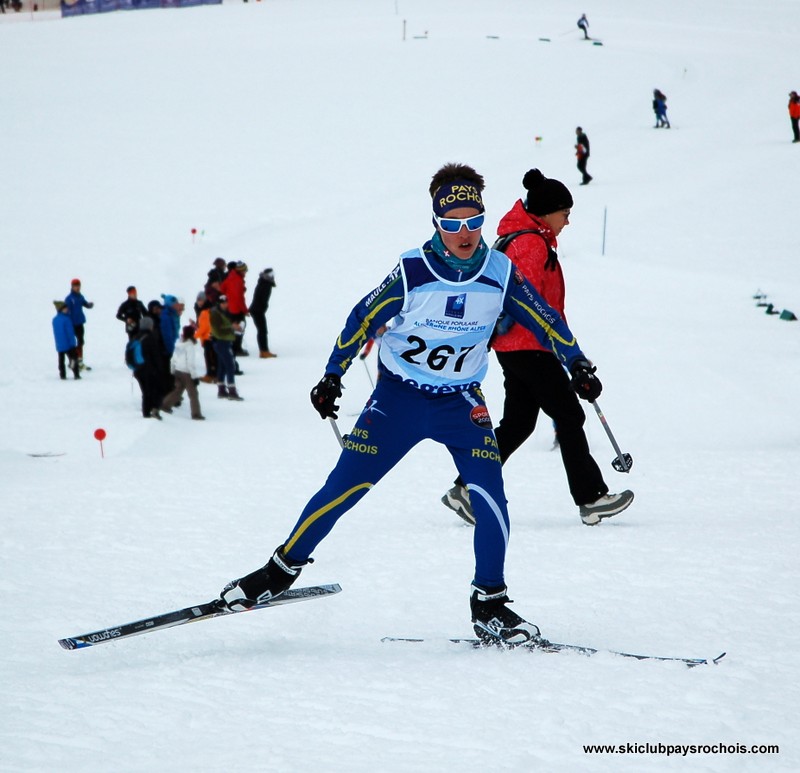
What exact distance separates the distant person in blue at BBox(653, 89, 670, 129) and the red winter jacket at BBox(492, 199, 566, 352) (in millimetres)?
26565

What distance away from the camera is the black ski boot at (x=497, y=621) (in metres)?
3.94

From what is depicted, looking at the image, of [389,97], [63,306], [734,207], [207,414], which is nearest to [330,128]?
[389,97]

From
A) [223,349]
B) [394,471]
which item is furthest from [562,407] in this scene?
[223,349]

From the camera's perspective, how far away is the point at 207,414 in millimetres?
13617

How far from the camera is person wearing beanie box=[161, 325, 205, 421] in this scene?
42.5 ft

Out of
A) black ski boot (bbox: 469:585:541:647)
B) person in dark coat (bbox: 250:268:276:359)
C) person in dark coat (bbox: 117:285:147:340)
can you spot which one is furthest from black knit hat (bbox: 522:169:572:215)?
→ person in dark coat (bbox: 250:268:276:359)

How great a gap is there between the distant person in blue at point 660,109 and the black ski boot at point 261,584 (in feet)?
95.5

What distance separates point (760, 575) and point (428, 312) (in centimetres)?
227

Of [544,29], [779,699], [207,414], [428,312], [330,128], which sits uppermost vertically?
[544,29]

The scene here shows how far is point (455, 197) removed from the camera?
13.2ft

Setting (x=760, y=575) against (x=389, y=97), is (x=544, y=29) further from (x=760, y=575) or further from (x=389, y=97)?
(x=760, y=575)

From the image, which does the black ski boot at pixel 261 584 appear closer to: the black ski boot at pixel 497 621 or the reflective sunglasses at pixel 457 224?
the black ski boot at pixel 497 621

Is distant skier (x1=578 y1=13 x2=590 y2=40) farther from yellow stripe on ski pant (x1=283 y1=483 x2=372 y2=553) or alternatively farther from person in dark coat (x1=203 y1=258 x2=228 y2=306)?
yellow stripe on ski pant (x1=283 y1=483 x2=372 y2=553)

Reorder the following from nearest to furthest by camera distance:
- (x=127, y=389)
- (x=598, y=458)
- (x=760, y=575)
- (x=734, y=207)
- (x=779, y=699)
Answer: (x=779, y=699) < (x=760, y=575) < (x=598, y=458) < (x=127, y=389) < (x=734, y=207)
